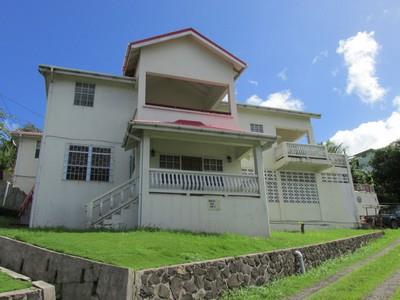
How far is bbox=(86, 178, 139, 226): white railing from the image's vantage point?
39.5 feet

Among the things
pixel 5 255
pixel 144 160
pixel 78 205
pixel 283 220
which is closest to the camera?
pixel 5 255

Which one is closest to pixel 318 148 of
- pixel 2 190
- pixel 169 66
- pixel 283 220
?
pixel 283 220

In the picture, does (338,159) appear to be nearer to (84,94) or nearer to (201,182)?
(201,182)

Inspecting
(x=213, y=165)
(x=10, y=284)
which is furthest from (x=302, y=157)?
(x=10, y=284)

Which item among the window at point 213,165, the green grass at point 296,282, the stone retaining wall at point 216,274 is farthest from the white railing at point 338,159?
the stone retaining wall at point 216,274

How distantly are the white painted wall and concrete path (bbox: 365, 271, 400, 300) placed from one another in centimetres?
2075

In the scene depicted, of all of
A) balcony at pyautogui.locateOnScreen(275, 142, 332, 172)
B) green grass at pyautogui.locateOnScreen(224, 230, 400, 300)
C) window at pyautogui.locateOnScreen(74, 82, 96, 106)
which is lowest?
green grass at pyautogui.locateOnScreen(224, 230, 400, 300)

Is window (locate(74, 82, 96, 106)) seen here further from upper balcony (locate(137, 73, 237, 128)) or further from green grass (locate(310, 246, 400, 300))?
green grass (locate(310, 246, 400, 300))

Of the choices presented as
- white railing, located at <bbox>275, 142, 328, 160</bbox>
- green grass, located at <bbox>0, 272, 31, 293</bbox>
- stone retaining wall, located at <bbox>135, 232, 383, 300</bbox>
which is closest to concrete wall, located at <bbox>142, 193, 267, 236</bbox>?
stone retaining wall, located at <bbox>135, 232, 383, 300</bbox>

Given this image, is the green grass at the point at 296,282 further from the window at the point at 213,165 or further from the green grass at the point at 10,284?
the window at the point at 213,165

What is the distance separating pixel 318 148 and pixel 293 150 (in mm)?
1889

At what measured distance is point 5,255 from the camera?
333 inches

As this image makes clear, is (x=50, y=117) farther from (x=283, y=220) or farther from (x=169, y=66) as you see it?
(x=283, y=220)

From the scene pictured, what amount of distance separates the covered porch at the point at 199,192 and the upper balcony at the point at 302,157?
5.09 meters
